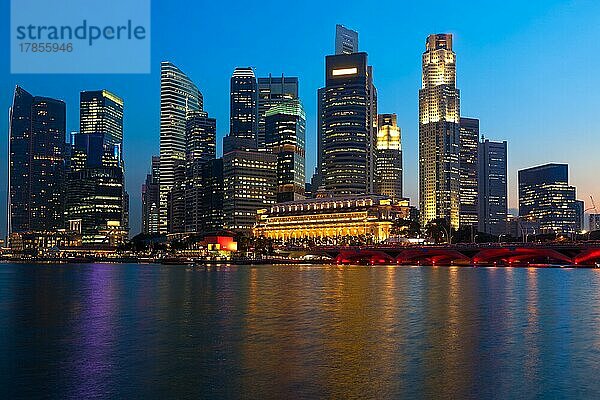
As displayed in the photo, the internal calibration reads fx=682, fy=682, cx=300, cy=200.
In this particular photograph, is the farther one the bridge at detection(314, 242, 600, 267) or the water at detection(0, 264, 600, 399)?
the bridge at detection(314, 242, 600, 267)

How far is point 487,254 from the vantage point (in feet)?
544

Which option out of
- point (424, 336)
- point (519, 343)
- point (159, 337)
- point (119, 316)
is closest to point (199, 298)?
point (119, 316)

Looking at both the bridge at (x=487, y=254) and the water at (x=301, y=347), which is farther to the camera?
the bridge at (x=487, y=254)

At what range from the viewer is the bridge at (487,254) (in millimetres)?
150000

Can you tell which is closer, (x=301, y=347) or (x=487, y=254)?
(x=301, y=347)

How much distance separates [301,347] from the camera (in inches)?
1528

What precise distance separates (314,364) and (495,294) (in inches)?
1820

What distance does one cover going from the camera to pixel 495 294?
246ft

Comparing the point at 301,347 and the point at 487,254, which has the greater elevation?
the point at 487,254

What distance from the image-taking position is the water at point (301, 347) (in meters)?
29.3

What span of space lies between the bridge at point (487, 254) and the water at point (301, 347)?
82886 mm

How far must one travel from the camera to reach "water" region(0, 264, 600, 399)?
1154 inches

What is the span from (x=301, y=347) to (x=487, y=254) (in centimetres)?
13506

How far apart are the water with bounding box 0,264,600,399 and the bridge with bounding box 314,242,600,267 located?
8289 centimetres
